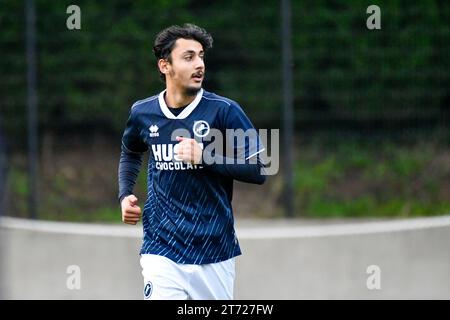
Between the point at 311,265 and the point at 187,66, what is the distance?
3.40m

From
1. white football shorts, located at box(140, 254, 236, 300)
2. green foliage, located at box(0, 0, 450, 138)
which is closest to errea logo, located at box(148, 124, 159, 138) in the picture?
white football shorts, located at box(140, 254, 236, 300)

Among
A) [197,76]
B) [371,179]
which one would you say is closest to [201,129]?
[197,76]

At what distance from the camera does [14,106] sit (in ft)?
35.0

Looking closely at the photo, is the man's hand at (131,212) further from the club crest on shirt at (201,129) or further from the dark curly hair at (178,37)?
the dark curly hair at (178,37)

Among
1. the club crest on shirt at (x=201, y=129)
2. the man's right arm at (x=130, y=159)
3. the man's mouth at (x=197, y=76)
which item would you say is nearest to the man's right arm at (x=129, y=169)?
the man's right arm at (x=130, y=159)

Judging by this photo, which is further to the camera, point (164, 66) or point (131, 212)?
point (164, 66)

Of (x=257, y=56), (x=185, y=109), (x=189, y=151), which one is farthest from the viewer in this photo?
(x=257, y=56)

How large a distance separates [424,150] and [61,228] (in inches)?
140

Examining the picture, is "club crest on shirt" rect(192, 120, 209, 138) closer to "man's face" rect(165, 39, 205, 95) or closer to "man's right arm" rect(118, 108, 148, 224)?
"man's face" rect(165, 39, 205, 95)

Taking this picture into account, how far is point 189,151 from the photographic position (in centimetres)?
561

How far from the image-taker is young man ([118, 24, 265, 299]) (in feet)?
19.5

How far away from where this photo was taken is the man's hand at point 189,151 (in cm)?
561

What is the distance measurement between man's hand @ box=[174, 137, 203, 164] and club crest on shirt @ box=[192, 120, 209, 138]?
287mm

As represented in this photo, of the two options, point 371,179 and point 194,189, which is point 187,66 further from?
point 371,179
